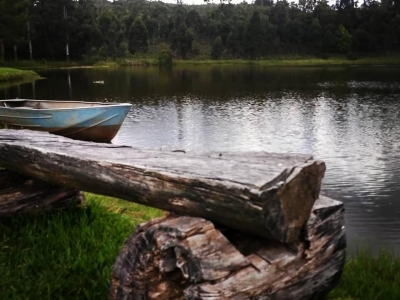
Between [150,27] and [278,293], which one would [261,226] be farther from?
[150,27]

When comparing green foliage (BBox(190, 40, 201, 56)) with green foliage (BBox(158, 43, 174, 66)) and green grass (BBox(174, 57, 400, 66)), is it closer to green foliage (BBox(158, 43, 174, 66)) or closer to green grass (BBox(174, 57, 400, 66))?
green grass (BBox(174, 57, 400, 66))

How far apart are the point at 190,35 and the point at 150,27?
1579 centimetres

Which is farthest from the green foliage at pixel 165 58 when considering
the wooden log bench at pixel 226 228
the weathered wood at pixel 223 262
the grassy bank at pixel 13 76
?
the weathered wood at pixel 223 262

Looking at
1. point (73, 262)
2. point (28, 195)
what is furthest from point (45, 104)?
point (73, 262)

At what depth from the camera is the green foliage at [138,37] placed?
102 metres

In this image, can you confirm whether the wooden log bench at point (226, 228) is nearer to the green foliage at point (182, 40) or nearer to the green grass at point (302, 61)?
the green grass at point (302, 61)

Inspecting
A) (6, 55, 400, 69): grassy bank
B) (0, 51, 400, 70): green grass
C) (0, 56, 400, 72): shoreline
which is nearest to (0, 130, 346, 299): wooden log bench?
(0, 56, 400, 72): shoreline

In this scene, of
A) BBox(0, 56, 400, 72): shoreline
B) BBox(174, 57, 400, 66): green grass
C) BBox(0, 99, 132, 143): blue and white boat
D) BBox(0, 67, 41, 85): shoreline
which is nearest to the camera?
BBox(0, 99, 132, 143): blue and white boat

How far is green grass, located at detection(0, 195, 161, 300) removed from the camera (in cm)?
430

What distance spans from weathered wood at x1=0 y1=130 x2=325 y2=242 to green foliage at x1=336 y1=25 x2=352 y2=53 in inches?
3860

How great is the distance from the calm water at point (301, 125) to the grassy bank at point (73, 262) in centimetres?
143

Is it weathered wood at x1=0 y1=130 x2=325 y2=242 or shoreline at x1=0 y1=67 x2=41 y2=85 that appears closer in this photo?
weathered wood at x1=0 y1=130 x2=325 y2=242

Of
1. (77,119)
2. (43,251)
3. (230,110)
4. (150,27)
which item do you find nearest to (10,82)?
(230,110)

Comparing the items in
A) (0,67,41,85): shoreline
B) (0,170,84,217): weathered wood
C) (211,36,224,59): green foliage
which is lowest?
(0,170,84,217): weathered wood
